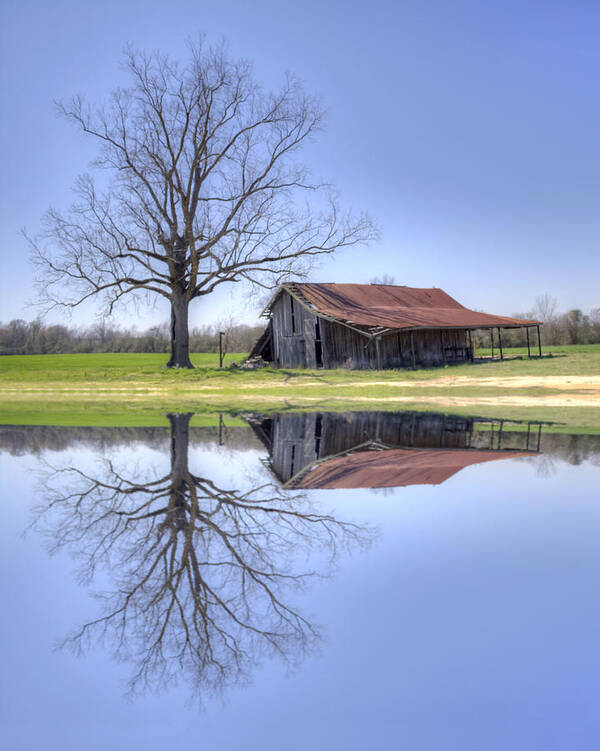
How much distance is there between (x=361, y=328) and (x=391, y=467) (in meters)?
29.9

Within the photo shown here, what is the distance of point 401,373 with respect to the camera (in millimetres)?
32750

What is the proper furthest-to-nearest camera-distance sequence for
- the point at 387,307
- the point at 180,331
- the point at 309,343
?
1. the point at 387,307
2. the point at 309,343
3. the point at 180,331

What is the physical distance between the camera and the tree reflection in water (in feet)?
10.9

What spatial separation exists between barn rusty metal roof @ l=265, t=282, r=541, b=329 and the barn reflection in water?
71.9 feet

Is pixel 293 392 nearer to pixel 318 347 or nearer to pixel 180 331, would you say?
pixel 318 347

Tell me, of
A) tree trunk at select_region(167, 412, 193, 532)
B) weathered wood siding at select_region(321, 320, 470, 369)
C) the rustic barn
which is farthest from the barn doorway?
tree trunk at select_region(167, 412, 193, 532)

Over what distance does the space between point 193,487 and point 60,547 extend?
7.29 feet

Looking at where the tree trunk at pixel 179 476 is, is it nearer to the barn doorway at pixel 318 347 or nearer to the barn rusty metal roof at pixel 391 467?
the barn rusty metal roof at pixel 391 467

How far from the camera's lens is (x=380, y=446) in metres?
10.8

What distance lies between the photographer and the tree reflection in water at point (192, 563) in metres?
3.33

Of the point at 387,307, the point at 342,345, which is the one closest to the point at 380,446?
the point at 342,345

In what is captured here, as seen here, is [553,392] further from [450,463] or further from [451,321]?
[451,321]

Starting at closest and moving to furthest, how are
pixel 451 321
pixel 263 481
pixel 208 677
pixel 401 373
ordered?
pixel 208 677
pixel 263 481
pixel 401 373
pixel 451 321

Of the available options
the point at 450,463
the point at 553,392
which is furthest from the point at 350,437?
the point at 553,392
